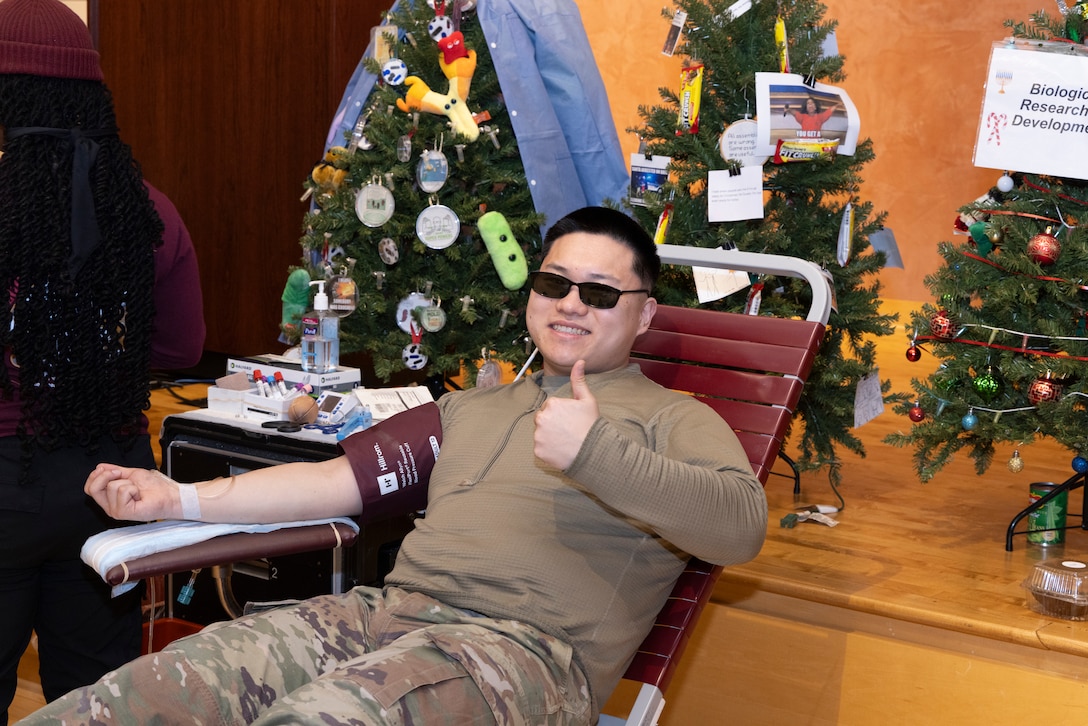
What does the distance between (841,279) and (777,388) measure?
3.90ft

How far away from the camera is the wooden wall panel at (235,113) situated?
196 inches

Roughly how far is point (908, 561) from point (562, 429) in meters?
1.87

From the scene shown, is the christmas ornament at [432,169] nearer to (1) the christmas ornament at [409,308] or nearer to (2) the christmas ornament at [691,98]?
(1) the christmas ornament at [409,308]

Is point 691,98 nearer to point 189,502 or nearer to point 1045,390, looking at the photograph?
point 1045,390

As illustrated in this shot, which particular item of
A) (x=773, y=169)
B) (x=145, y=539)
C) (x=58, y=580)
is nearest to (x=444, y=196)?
(x=773, y=169)

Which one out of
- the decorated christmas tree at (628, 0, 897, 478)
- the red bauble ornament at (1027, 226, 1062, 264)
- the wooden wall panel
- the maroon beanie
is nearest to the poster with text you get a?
the red bauble ornament at (1027, 226, 1062, 264)

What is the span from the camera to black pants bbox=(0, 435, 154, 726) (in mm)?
2029

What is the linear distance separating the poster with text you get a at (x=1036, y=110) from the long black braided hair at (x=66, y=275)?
2268 millimetres

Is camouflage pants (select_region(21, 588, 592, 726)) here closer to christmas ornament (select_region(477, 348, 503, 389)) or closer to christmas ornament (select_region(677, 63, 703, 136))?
christmas ornament (select_region(477, 348, 503, 389))

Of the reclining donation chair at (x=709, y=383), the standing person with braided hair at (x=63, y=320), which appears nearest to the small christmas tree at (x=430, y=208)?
the reclining donation chair at (x=709, y=383)

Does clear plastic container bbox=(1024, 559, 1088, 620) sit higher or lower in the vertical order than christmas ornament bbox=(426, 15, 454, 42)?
lower

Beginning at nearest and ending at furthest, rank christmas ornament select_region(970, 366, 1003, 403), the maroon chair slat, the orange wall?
the maroon chair slat < christmas ornament select_region(970, 366, 1003, 403) < the orange wall

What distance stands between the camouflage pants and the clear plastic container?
4.67 feet

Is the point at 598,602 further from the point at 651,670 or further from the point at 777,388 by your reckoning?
the point at 777,388
